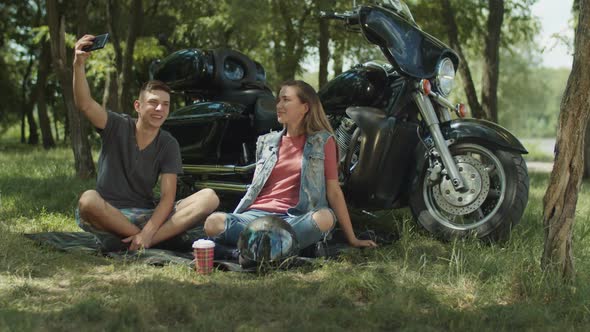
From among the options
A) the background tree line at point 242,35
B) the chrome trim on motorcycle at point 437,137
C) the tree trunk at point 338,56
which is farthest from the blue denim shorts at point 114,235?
the tree trunk at point 338,56

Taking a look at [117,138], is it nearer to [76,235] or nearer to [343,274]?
[76,235]

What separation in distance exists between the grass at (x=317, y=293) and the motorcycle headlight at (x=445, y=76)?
3.51 ft

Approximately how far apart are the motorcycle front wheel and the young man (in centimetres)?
143

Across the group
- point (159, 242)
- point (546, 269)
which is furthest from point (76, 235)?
point (546, 269)

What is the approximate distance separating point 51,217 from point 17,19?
20126 mm

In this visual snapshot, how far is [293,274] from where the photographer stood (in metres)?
3.58

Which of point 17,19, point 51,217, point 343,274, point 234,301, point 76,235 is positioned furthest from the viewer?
point 17,19

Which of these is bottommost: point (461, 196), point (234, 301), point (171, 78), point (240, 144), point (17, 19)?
point (234, 301)

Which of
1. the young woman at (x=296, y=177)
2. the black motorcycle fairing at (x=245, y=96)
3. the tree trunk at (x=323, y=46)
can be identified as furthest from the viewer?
the tree trunk at (x=323, y=46)

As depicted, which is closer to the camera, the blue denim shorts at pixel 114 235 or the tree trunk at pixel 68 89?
the blue denim shorts at pixel 114 235

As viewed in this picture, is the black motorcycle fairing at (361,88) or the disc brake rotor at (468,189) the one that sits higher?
the black motorcycle fairing at (361,88)

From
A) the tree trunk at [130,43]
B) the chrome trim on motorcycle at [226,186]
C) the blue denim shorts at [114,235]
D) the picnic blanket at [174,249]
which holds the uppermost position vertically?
the tree trunk at [130,43]

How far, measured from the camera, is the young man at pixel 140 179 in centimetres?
401

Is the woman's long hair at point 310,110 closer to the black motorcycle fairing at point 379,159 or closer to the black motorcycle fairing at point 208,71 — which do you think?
the black motorcycle fairing at point 379,159
